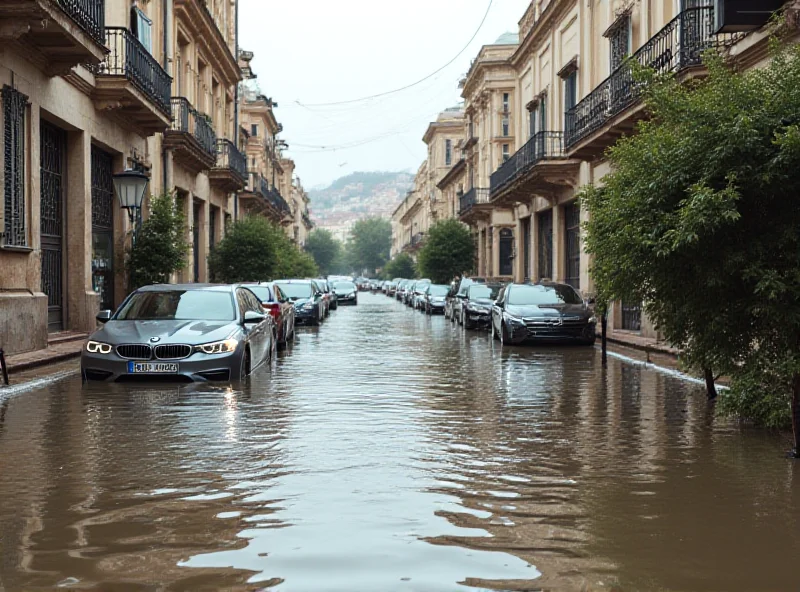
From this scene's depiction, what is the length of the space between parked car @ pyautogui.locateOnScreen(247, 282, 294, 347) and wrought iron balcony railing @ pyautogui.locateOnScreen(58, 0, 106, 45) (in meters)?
5.70

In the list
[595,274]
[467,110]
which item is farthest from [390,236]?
[595,274]

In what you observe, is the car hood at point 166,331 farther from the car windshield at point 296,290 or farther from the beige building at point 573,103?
the car windshield at point 296,290

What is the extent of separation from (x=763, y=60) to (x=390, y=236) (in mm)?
150082

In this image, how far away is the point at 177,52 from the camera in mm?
30391

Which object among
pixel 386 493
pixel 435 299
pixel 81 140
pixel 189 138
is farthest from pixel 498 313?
pixel 435 299

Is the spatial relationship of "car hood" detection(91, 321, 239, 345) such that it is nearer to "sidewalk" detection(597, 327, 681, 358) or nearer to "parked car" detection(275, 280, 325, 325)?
"sidewalk" detection(597, 327, 681, 358)

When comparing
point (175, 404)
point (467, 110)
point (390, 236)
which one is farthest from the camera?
point (390, 236)

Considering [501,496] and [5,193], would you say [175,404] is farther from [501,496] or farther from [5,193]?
[5,193]

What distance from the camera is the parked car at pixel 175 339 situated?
11414 mm

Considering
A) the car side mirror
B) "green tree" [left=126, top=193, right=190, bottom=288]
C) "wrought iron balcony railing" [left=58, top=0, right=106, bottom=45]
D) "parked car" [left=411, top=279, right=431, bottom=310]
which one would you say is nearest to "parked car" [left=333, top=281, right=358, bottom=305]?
"parked car" [left=411, top=279, right=431, bottom=310]

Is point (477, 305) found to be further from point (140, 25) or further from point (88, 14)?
point (88, 14)

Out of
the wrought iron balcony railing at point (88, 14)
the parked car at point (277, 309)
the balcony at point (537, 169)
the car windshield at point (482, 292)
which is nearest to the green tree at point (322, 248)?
the balcony at point (537, 169)

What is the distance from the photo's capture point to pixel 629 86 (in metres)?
21.2

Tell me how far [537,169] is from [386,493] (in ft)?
80.0
